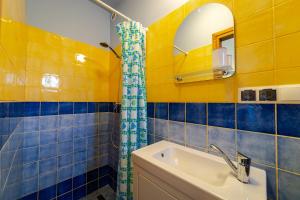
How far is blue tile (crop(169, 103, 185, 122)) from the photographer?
A: 100cm

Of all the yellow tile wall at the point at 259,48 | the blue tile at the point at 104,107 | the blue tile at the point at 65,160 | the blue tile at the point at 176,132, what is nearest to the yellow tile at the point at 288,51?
the yellow tile wall at the point at 259,48

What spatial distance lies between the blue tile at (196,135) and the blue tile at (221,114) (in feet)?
0.28

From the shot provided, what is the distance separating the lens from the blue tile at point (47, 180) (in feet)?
4.29

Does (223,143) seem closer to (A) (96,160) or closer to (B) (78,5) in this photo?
(A) (96,160)

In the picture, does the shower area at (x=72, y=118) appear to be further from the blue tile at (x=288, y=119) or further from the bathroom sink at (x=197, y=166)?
the blue tile at (x=288, y=119)

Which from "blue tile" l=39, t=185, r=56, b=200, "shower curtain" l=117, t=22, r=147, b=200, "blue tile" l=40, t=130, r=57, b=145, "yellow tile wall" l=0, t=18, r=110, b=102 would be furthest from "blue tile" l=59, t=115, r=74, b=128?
"shower curtain" l=117, t=22, r=147, b=200

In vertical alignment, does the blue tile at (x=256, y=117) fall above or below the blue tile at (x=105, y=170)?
above

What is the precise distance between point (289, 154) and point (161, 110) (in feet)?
2.66

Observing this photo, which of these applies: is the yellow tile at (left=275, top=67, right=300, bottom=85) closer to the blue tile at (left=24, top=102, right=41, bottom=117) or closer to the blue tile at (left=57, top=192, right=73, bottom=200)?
the blue tile at (left=24, top=102, right=41, bottom=117)

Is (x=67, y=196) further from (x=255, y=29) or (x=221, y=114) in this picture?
(x=255, y=29)

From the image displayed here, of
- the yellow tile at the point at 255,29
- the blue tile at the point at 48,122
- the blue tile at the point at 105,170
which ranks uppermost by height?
the yellow tile at the point at 255,29

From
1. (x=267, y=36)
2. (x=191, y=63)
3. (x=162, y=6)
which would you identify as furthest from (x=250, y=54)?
(x=162, y=6)

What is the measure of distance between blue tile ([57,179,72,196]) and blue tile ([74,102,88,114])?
2.70 feet

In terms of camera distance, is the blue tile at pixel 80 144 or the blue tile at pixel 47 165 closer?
the blue tile at pixel 47 165
